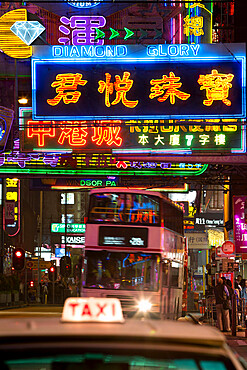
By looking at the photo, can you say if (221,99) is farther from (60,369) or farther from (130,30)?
(60,369)

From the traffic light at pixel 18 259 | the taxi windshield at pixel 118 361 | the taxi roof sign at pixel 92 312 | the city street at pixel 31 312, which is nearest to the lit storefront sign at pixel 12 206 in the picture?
the city street at pixel 31 312

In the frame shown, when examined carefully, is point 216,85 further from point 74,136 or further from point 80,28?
point 80,28

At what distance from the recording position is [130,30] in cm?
2761

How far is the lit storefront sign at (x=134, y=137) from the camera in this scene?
22406mm

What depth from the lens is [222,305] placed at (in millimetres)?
23453

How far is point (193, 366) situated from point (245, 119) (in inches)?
840

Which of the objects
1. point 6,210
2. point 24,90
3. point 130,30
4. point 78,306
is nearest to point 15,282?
point 6,210

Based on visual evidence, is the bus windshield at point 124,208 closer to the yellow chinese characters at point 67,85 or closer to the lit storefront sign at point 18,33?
the yellow chinese characters at point 67,85

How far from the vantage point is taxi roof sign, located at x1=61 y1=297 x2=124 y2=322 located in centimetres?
311

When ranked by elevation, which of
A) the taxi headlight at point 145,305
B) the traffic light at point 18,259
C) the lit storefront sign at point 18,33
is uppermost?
the lit storefront sign at point 18,33

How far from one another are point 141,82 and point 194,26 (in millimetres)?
4054

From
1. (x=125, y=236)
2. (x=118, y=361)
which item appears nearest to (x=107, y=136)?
(x=125, y=236)

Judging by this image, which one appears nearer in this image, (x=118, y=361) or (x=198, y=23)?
(x=118, y=361)

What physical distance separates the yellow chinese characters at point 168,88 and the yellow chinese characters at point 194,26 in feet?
11.6
